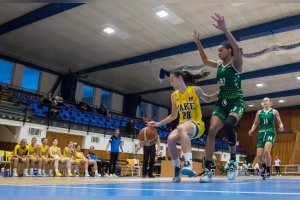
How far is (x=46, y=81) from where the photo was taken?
745 inches

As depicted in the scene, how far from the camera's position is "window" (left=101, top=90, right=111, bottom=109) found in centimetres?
2258

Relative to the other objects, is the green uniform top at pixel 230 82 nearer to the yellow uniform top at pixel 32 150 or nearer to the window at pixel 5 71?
the yellow uniform top at pixel 32 150

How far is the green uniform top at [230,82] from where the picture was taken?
12.9ft

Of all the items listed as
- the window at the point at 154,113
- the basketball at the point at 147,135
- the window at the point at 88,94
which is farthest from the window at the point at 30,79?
the basketball at the point at 147,135

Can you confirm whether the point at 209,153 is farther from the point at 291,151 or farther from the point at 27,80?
the point at 291,151

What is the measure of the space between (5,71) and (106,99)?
7.65 meters

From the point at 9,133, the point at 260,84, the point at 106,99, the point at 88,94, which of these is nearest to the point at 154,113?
the point at 106,99

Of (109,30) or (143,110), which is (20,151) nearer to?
(109,30)

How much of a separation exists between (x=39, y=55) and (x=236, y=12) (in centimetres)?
1073

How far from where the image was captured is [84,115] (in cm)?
1639

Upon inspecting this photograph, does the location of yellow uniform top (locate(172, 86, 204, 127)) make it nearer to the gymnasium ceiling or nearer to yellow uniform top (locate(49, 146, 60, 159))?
the gymnasium ceiling

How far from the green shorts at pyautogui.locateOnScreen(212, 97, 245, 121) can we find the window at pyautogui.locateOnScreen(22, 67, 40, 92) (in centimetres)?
1601

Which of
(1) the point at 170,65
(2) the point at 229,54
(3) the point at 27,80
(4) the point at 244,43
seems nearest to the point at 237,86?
(2) the point at 229,54

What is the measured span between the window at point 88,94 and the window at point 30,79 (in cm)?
353
